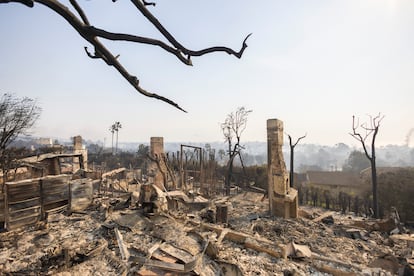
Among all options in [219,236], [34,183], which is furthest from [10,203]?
[219,236]

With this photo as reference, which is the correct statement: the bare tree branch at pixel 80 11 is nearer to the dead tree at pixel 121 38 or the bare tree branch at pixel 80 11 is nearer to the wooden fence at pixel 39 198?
the dead tree at pixel 121 38

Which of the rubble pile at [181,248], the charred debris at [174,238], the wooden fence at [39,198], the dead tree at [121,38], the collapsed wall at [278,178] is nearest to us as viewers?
the dead tree at [121,38]

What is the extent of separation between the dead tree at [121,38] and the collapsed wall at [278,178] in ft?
29.3

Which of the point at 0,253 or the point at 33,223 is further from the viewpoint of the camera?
the point at 33,223

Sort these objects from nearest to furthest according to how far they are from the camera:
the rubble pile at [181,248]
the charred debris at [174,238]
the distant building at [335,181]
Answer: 1. the rubble pile at [181,248]
2. the charred debris at [174,238]
3. the distant building at [335,181]

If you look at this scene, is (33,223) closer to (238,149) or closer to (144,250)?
(144,250)

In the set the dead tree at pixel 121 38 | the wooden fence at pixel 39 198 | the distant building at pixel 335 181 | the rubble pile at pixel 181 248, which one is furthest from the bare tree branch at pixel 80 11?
the distant building at pixel 335 181

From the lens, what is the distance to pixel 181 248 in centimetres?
539

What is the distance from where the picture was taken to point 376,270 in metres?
5.22

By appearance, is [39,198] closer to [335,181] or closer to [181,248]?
[181,248]

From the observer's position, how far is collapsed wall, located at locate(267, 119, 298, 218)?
9641 millimetres

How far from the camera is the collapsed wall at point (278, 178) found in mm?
9641

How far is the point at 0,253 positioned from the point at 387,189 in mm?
20351

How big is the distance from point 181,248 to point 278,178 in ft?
18.8
